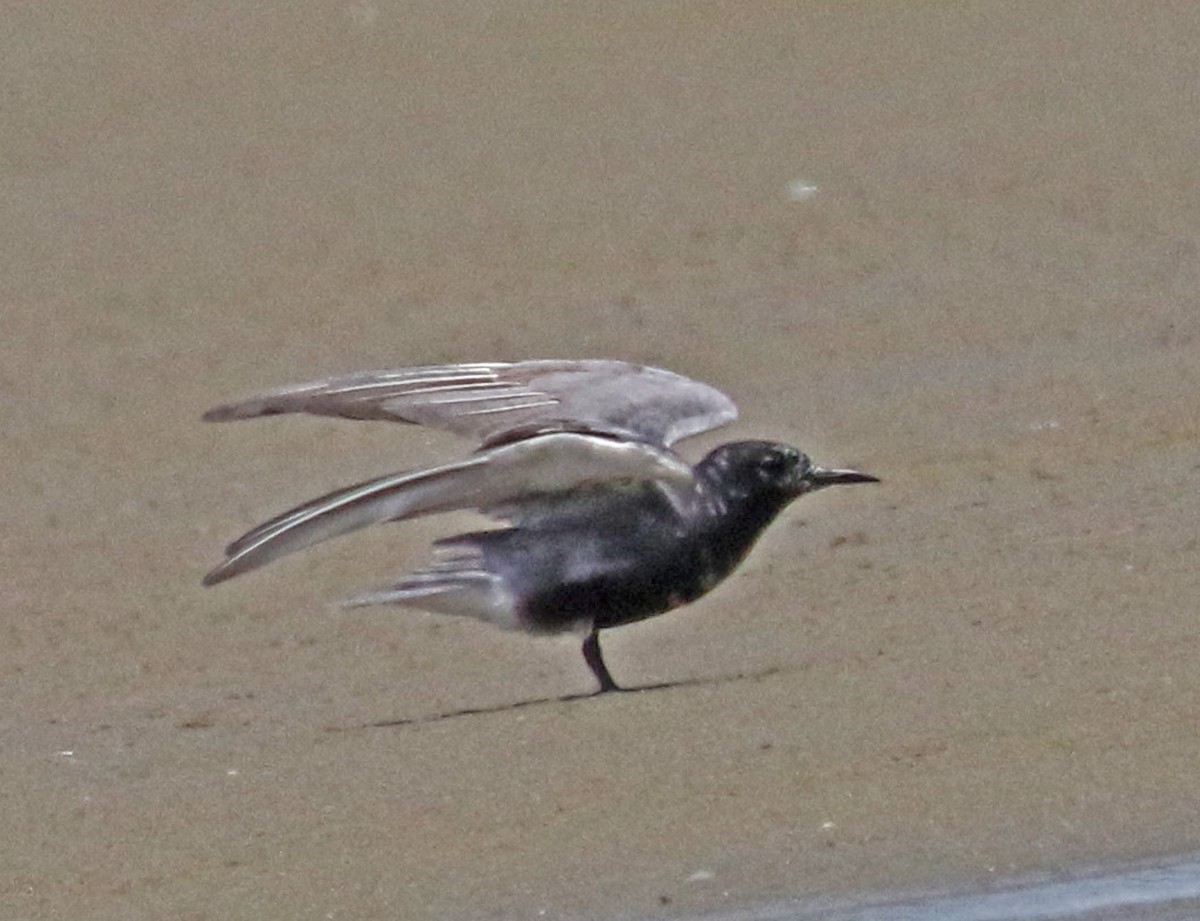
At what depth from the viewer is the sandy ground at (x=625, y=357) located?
664 cm

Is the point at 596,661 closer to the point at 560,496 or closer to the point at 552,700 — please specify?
the point at 552,700

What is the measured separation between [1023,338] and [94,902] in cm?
483

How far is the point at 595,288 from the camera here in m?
11.4

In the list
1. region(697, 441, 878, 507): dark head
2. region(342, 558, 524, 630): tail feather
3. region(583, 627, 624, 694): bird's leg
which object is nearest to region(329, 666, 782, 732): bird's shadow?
region(583, 627, 624, 694): bird's leg

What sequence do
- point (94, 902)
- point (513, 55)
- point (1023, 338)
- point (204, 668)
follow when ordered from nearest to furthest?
1. point (94, 902)
2. point (204, 668)
3. point (1023, 338)
4. point (513, 55)

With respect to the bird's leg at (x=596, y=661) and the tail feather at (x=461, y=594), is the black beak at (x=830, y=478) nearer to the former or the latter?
the bird's leg at (x=596, y=661)

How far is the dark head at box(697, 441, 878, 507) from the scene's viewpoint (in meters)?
7.22

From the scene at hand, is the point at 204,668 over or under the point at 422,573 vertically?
under

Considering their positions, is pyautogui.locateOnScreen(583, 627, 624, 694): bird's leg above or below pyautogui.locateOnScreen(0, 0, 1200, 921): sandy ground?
above

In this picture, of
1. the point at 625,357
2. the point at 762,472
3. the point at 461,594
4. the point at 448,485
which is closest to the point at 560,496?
the point at 461,594

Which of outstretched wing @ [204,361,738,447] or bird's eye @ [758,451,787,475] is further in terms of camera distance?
bird's eye @ [758,451,787,475]

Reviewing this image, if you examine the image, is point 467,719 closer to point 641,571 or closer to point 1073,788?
point 641,571

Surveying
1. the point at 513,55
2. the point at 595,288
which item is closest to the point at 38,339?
the point at 595,288

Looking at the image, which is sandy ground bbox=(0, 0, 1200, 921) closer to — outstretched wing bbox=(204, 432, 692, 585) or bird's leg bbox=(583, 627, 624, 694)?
bird's leg bbox=(583, 627, 624, 694)
